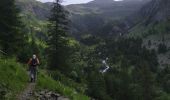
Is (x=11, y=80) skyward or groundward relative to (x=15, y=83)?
skyward

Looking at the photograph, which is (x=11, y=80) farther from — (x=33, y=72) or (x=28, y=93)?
(x=33, y=72)

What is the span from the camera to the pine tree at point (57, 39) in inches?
2157

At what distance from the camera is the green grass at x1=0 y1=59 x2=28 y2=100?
18.2 metres

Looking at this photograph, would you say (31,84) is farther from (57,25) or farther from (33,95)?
(57,25)

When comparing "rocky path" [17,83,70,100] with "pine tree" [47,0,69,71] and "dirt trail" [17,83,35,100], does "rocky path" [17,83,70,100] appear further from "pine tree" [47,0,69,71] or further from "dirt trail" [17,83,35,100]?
"pine tree" [47,0,69,71]

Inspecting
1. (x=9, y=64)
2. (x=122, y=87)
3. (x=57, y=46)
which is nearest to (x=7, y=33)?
(x=57, y=46)

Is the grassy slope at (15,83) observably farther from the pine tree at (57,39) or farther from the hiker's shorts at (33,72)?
the pine tree at (57,39)

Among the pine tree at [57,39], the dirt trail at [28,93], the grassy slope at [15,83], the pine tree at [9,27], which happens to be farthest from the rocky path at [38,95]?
the pine tree at [57,39]

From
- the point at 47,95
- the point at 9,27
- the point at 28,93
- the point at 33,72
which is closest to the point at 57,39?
the point at 9,27

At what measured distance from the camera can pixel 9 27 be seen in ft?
156

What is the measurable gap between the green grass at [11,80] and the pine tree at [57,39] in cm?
3083

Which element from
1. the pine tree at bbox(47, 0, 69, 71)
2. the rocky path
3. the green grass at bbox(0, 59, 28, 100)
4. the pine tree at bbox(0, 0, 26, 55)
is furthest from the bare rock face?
the pine tree at bbox(47, 0, 69, 71)

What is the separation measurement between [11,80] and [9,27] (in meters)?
27.9

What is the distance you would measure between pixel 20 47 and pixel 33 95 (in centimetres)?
3209
